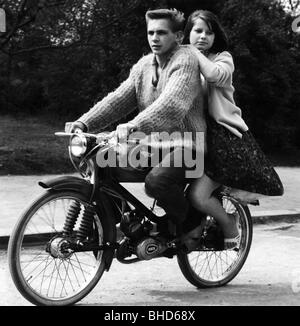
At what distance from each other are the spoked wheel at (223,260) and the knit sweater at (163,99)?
0.84m

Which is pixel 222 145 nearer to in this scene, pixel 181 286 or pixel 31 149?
pixel 181 286

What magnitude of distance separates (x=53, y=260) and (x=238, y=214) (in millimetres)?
1401

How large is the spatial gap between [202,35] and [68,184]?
1338mm

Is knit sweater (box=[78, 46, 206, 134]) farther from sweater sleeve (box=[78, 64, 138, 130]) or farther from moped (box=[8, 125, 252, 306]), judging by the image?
moped (box=[8, 125, 252, 306])

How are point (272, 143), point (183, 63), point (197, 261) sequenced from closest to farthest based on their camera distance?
point (183, 63) < point (197, 261) < point (272, 143)

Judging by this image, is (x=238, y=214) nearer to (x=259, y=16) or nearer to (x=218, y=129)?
(x=218, y=129)

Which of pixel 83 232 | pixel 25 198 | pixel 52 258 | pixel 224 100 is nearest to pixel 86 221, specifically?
pixel 83 232

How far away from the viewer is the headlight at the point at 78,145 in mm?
3744

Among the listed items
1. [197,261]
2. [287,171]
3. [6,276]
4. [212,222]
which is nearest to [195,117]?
[212,222]

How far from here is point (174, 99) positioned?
12.5ft

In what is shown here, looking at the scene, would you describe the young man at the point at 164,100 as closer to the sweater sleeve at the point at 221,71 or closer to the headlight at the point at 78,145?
the sweater sleeve at the point at 221,71

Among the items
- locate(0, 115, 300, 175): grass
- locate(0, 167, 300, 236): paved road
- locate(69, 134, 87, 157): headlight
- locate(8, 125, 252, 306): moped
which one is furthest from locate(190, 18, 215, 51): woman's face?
locate(0, 115, 300, 175): grass

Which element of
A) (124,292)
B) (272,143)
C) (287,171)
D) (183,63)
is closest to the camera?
(183,63)

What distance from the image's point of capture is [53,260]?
13.6 ft
